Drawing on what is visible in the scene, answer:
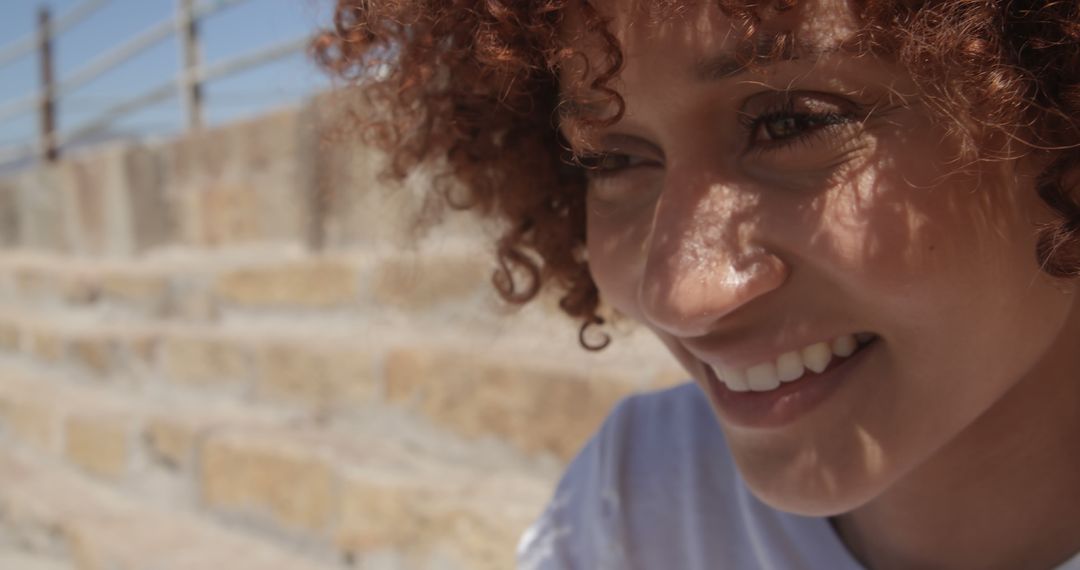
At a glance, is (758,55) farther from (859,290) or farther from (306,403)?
(306,403)

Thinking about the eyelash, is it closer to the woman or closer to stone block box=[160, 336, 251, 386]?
the woman

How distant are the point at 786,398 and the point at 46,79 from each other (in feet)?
17.8

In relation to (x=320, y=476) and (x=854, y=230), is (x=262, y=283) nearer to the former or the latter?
(x=320, y=476)

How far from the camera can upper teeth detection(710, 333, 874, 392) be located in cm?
86

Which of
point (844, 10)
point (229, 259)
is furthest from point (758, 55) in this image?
point (229, 259)

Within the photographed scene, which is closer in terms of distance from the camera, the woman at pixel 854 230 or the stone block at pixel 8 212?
the woman at pixel 854 230

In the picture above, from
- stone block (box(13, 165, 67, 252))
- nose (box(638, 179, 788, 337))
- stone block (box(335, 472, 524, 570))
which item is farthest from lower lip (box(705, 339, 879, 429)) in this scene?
stone block (box(13, 165, 67, 252))

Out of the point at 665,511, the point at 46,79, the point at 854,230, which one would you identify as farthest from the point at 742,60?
the point at 46,79

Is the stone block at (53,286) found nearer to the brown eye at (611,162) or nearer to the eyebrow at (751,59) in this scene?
the brown eye at (611,162)

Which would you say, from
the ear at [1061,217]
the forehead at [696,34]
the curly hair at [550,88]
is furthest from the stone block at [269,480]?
the ear at [1061,217]

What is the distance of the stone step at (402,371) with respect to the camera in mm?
1832

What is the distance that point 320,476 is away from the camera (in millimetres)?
2252

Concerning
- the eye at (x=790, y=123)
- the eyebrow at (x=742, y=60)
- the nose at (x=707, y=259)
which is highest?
the eyebrow at (x=742, y=60)

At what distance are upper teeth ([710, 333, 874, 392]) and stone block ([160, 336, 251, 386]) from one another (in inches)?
81.9
